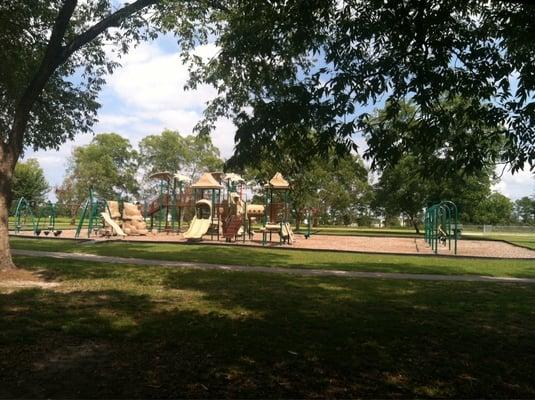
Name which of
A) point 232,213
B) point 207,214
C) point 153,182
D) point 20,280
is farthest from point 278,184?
point 153,182

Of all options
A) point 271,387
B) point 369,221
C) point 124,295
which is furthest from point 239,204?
point 369,221

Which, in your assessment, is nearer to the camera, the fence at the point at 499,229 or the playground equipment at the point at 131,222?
the playground equipment at the point at 131,222

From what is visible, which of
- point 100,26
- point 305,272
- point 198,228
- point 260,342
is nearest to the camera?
point 260,342

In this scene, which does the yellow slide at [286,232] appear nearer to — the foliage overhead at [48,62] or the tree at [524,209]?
the foliage overhead at [48,62]

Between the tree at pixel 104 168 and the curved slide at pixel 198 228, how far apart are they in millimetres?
45364

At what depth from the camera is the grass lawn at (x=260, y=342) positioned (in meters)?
4.69

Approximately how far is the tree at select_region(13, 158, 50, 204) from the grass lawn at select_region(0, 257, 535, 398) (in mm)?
69909

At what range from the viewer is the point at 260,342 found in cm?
607

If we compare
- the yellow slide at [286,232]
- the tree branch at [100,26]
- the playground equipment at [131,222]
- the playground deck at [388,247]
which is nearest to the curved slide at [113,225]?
the playground deck at [388,247]

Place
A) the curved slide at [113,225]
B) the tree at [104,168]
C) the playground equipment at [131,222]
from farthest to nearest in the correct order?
the tree at [104,168], the playground equipment at [131,222], the curved slide at [113,225]

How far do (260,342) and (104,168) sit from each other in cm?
7183

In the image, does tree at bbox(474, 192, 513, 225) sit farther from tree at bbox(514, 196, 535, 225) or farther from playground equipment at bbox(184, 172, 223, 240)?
playground equipment at bbox(184, 172, 223, 240)

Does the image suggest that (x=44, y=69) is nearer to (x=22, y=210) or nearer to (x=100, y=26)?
(x=100, y=26)

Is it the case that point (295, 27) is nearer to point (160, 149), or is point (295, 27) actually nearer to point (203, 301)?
point (203, 301)
